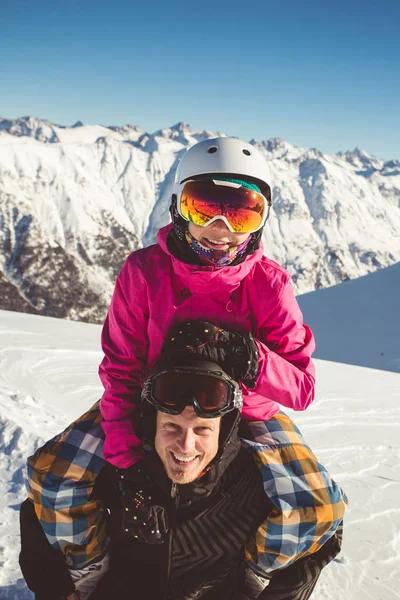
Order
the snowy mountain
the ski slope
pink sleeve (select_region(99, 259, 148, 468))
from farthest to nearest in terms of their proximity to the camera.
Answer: the snowy mountain
the ski slope
pink sleeve (select_region(99, 259, 148, 468))

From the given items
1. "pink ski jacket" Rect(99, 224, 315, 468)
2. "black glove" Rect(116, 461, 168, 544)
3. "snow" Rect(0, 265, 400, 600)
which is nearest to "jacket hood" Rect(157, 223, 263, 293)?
"pink ski jacket" Rect(99, 224, 315, 468)

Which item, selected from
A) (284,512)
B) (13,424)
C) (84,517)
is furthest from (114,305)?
(13,424)

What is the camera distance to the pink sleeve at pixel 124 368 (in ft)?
7.66

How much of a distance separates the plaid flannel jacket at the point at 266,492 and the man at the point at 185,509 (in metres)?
0.08

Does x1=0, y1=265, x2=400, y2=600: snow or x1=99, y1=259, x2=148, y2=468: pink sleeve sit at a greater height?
x1=99, y1=259, x2=148, y2=468: pink sleeve

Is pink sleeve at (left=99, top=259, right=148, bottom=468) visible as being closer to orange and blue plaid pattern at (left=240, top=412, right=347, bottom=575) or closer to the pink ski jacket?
the pink ski jacket

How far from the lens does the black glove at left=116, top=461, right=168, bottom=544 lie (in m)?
2.23

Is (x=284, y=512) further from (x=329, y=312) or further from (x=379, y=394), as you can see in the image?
(x=329, y=312)

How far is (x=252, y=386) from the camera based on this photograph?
2.15m

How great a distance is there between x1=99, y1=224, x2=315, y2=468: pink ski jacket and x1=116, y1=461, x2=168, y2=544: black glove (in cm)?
9

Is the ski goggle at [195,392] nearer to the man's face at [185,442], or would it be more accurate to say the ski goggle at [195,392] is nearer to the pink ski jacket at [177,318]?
the man's face at [185,442]

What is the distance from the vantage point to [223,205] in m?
2.42

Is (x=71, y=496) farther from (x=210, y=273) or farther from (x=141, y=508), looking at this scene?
(x=210, y=273)

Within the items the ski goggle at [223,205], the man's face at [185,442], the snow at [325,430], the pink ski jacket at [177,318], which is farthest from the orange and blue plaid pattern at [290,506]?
the ski goggle at [223,205]
